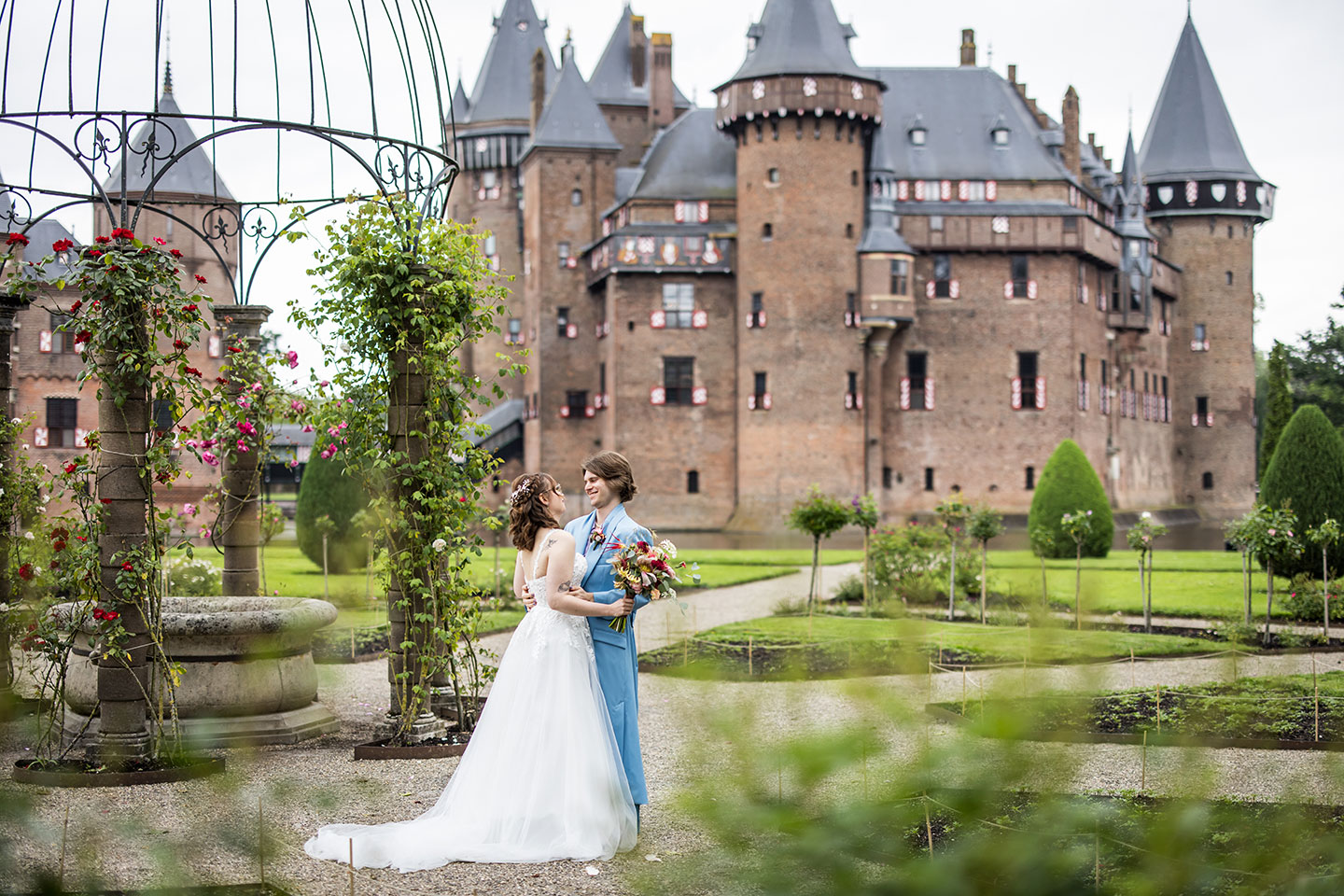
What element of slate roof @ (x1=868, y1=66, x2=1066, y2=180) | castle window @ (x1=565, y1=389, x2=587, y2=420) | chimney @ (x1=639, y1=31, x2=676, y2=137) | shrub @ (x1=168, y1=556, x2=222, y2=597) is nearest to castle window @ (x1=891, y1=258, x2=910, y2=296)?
slate roof @ (x1=868, y1=66, x2=1066, y2=180)

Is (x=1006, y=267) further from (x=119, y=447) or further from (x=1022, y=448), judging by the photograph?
(x=119, y=447)

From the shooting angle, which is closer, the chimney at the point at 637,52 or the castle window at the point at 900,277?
the castle window at the point at 900,277

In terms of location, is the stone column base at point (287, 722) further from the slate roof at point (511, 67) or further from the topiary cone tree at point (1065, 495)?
the slate roof at point (511, 67)

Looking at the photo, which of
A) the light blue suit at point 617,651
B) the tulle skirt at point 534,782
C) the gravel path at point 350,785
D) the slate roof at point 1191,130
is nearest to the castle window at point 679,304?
the slate roof at point 1191,130

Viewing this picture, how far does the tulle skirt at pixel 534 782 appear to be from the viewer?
5473mm

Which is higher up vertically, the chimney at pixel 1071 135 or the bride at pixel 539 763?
the chimney at pixel 1071 135

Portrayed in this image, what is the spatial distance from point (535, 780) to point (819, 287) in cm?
3517

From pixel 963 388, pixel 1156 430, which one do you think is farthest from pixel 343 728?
pixel 1156 430

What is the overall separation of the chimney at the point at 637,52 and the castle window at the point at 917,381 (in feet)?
50.9

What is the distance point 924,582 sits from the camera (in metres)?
17.2

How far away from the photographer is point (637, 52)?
50.2 metres

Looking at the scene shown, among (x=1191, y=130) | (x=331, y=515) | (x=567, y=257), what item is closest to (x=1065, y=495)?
(x=331, y=515)

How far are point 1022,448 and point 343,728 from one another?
117 feet

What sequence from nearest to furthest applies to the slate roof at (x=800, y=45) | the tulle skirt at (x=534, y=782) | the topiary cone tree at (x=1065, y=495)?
the tulle skirt at (x=534, y=782) → the topiary cone tree at (x=1065, y=495) → the slate roof at (x=800, y=45)
